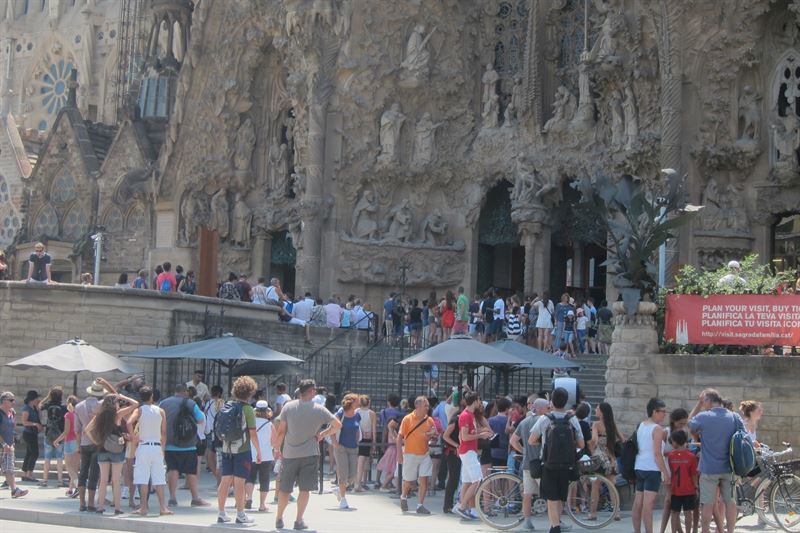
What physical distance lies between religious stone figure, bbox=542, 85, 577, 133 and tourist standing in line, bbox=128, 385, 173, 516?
20515mm

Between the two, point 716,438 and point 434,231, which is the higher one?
point 434,231

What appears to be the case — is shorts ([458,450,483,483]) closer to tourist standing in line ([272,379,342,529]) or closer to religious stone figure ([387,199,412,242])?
tourist standing in line ([272,379,342,529])

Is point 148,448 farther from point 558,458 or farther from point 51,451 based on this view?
point 558,458

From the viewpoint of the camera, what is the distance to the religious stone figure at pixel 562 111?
35.0 metres

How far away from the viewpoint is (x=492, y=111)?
120 feet

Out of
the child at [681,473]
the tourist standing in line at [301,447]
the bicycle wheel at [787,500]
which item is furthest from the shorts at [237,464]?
the bicycle wheel at [787,500]

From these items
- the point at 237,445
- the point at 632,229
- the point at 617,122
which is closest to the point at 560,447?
the point at 237,445

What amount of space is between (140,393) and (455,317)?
14941mm

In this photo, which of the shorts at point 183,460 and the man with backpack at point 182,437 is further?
the shorts at point 183,460

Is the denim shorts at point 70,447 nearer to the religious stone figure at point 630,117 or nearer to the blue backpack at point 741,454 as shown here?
the blue backpack at point 741,454

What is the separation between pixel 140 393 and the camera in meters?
16.2

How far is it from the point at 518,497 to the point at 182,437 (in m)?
4.17

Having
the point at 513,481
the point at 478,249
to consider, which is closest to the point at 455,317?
the point at 478,249

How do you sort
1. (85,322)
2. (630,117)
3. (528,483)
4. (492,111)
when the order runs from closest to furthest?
(528,483), (85,322), (630,117), (492,111)
